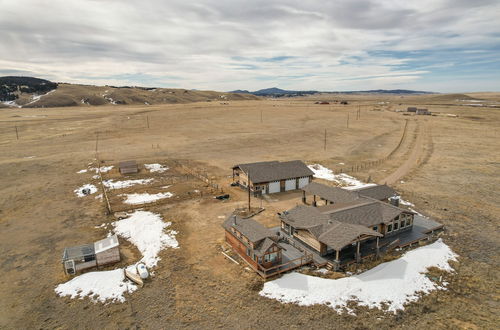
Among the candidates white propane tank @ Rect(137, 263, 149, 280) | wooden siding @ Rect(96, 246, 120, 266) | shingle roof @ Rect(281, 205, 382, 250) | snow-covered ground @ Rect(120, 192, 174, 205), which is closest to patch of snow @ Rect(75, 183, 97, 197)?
snow-covered ground @ Rect(120, 192, 174, 205)

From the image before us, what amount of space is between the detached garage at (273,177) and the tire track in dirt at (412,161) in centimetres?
1315

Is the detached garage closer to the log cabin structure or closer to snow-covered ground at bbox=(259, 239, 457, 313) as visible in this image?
the log cabin structure

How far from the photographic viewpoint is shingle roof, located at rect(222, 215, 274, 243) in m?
22.8

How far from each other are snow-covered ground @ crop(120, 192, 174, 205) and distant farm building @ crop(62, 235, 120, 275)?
1248cm

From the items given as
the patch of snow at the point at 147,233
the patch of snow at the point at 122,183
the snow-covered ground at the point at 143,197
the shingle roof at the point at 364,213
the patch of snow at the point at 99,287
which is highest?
the shingle roof at the point at 364,213

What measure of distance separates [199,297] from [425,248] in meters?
19.4

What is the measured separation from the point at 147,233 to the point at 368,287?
20.2 meters

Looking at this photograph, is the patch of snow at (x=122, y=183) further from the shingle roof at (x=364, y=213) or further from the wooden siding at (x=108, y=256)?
the shingle roof at (x=364, y=213)

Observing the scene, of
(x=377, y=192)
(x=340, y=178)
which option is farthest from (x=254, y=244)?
(x=340, y=178)

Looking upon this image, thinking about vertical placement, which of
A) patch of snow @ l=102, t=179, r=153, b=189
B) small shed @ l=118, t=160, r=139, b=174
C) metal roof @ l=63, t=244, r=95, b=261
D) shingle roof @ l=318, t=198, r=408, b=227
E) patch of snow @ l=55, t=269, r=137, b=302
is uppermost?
shingle roof @ l=318, t=198, r=408, b=227

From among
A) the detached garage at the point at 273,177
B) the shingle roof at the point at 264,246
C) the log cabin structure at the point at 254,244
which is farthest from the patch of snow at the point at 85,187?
the shingle roof at the point at 264,246

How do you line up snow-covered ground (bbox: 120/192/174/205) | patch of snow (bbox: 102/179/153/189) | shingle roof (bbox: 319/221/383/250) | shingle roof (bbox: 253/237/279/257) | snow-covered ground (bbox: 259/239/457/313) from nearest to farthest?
1. snow-covered ground (bbox: 259/239/457/313)
2. shingle roof (bbox: 253/237/279/257)
3. shingle roof (bbox: 319/221/383/250)
4. snow-covered ground (bbox: 120/192/174/205)
5. patch of snow (bbox: 102/179/153/189)

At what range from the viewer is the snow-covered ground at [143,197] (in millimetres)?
36344

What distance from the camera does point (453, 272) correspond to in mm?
21844
